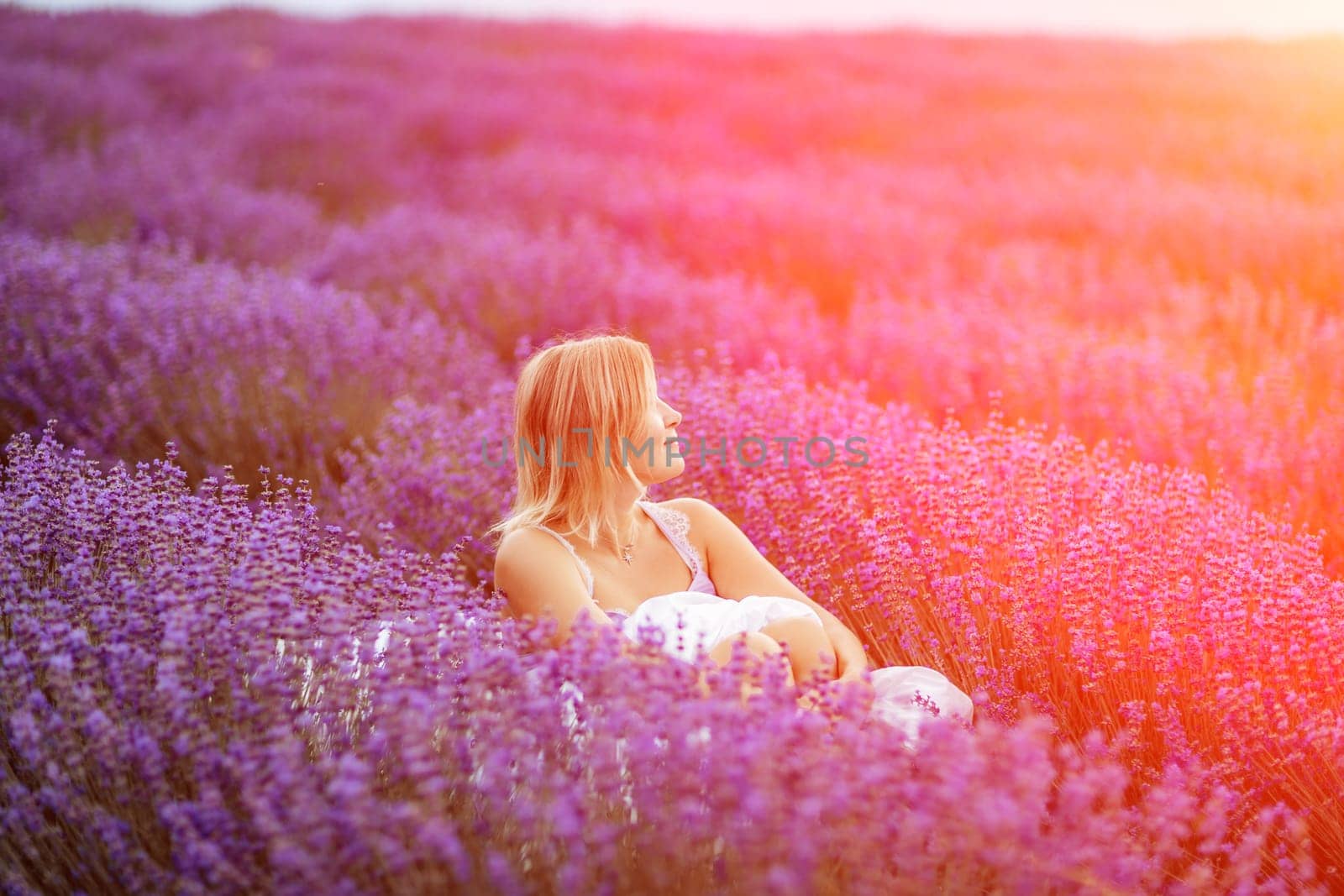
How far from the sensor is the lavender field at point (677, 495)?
52.3 inches

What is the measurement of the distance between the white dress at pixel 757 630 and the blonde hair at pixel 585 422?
8cm

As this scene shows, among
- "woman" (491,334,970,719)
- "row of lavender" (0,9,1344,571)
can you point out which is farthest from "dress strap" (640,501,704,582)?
"row of lavender" (0,9,1344,571)

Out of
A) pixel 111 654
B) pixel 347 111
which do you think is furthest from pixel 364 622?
pixel 347 111

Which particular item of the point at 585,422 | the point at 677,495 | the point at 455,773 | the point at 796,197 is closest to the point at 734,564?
the point at 585,422

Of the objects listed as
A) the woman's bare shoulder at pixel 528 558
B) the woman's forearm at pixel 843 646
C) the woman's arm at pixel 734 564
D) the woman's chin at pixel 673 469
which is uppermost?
the woman's chin at pixel 673 469

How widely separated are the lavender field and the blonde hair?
0.23 meters

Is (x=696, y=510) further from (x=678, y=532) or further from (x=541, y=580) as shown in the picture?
(x=541, y=580)

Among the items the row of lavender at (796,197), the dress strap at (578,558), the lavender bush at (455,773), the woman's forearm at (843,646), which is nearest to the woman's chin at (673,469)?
the dress strap at (578,558)

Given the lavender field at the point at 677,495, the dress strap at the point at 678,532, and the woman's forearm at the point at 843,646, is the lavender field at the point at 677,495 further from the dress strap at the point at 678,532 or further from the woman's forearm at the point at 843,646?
the dress strap at the point at 678,532

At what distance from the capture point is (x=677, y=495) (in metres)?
2.99

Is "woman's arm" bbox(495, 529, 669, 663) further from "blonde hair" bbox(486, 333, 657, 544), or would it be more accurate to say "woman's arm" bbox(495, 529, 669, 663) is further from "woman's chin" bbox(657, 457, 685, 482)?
"woman's chin" bbox(657, 457, 685, 482)

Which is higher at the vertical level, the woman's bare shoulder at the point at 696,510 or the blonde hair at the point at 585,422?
the blonde hair at the point at 585,422

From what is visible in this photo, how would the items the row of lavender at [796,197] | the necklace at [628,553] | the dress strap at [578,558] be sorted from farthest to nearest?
the row of lavender at [796,197], the necklace at [628,553], the dress strap at [578,558]

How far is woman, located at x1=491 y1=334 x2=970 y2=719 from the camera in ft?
7.00
